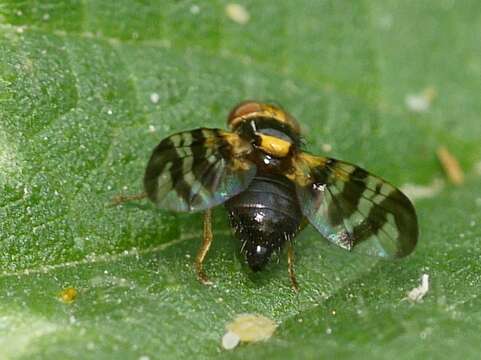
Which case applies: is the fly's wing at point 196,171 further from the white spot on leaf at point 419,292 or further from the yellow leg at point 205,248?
the white spot on leaf at point 419,292

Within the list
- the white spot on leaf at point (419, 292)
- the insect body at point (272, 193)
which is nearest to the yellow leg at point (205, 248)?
the insect body at point (272, 193)

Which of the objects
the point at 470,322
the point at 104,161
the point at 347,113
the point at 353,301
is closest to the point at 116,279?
the point at 104,161

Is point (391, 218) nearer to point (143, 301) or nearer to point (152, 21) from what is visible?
point (143, 301)

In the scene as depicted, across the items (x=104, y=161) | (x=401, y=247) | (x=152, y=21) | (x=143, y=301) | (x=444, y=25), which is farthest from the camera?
(x=444, y=25)

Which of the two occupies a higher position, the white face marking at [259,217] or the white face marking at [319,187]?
the white face marking at [319,187]

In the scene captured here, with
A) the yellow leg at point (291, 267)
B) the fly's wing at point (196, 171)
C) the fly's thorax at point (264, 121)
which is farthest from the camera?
the fly's thorax at point (264, 121)

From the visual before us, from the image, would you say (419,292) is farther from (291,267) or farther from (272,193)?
(272,193)

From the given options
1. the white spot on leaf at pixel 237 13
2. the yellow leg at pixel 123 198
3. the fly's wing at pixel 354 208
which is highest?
the white spot on leaf at pixel 237 13

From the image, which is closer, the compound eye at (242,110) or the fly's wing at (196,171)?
the fly's wing at (196,171)
